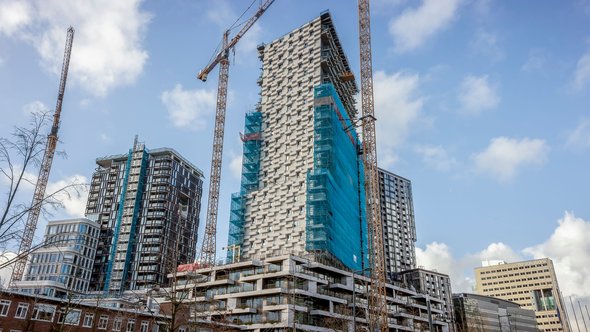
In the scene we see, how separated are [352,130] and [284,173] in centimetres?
2910

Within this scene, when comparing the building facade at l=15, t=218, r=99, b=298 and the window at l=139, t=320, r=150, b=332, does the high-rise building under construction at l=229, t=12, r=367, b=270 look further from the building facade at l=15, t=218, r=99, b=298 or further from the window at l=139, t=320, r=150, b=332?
the building facade at l=15, t=218, r=99, b=298

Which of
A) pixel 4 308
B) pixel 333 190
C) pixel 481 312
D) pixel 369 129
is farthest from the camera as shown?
pixel 481 312

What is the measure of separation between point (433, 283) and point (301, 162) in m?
81.9

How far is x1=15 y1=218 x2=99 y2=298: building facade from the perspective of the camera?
13038cm

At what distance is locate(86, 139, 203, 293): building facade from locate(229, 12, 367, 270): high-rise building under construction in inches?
1242

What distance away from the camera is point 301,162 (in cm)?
12512

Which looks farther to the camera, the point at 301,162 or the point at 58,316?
the point at 301,162

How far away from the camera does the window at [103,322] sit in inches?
2419

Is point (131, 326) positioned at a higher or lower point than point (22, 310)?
lower

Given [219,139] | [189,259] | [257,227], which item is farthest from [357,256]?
[189,259]

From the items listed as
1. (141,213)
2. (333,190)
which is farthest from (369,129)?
(141,213)

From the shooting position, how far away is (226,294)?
91.4 meters

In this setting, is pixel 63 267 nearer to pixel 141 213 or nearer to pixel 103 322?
pixel 141 213

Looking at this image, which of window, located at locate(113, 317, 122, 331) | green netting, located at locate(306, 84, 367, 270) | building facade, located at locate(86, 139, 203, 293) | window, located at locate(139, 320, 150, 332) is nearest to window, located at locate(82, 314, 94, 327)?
window, located at locate(113, 317, 122, 331)
